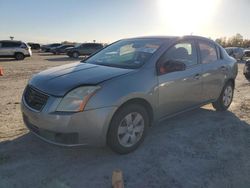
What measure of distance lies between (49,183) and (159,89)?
206 cm

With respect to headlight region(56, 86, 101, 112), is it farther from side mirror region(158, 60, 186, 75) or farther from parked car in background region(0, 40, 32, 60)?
parked car in background region(0, 40, 32, 60)

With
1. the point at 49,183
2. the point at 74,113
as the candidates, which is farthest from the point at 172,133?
the point at 49,183

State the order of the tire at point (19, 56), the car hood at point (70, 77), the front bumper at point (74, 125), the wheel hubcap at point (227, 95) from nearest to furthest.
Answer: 1. the front bumper at point (74, 125)
2. the car hood at point (70, 77)
3. the wheel hubcap at point (227, 95)
4. the tire at point (19, 56)

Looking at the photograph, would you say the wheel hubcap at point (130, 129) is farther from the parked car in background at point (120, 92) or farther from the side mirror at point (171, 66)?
the side mirror at point (171, 66)

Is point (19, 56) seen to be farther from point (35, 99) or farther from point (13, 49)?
point (35, 99)

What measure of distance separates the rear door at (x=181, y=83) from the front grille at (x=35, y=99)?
172cm

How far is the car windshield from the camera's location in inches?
175

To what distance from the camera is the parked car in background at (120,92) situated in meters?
3.53

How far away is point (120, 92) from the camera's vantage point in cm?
371

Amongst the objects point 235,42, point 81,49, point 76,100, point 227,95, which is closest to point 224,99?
point 227,95

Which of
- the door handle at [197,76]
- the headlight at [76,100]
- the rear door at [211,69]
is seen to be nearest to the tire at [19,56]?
the rear door at [211,69]

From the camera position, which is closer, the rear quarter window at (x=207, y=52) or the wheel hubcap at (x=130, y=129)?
the wheel hubcap at (x=130, y=129)

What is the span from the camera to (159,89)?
4.29 m

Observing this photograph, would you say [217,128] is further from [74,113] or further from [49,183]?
[49,183]
